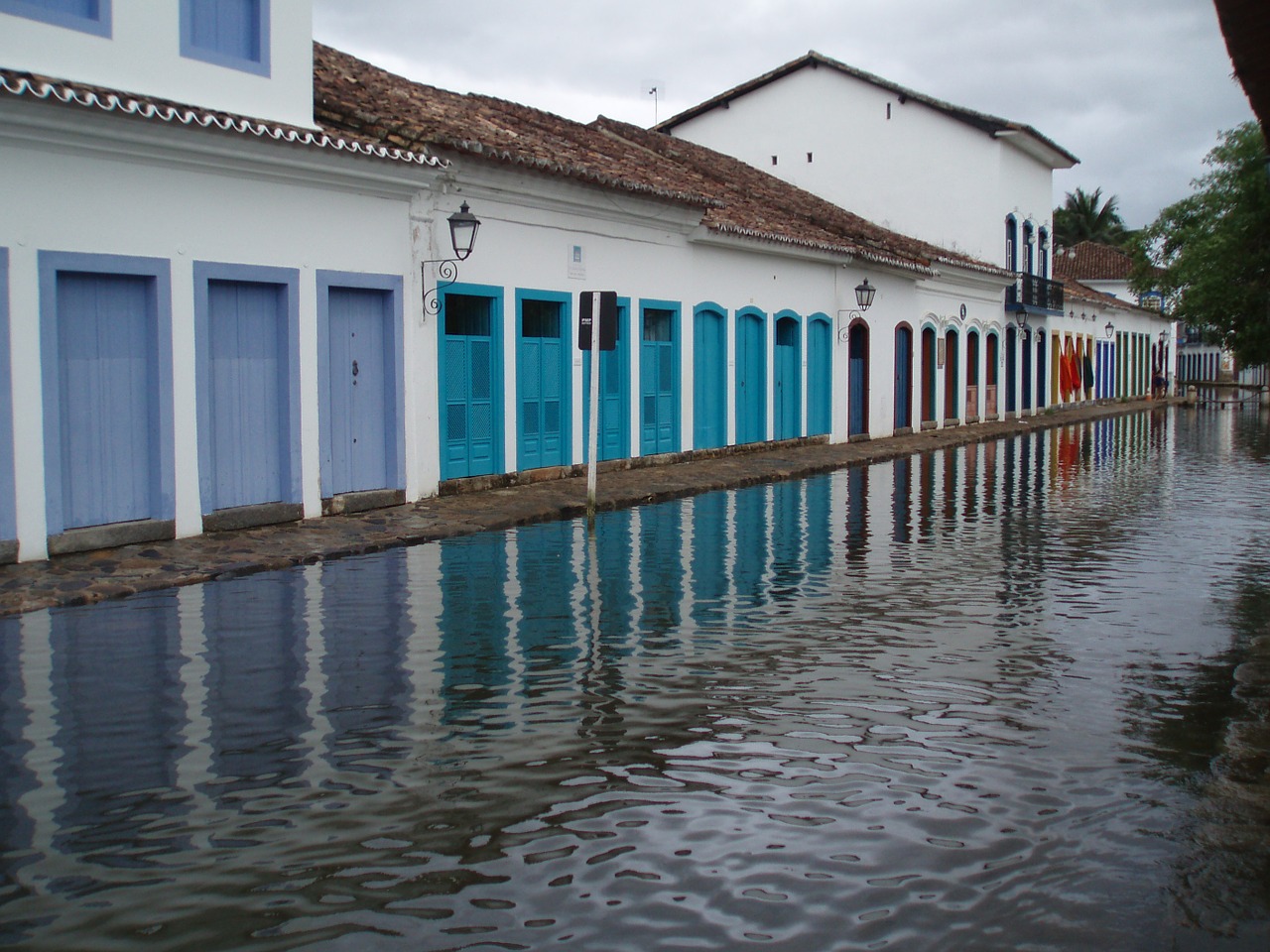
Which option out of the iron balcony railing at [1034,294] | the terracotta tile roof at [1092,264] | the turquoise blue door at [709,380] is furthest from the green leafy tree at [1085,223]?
the turquoise blue door at [709,380]

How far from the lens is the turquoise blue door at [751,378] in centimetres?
2233

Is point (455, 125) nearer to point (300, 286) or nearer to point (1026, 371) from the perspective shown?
point (300, 286)

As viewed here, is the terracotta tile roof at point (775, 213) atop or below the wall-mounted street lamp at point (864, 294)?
atop

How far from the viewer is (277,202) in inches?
499

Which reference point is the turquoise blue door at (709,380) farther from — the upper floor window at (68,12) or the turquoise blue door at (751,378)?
the upper floor window at (68,12)

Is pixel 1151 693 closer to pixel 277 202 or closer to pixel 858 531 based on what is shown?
pixel 858 531

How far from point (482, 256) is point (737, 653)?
9728 mm

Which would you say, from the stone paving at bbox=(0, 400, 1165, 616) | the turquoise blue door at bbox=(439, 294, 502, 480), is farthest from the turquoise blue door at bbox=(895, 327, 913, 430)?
the turquoise blue door at bbox=(439, 294, 502, 480)

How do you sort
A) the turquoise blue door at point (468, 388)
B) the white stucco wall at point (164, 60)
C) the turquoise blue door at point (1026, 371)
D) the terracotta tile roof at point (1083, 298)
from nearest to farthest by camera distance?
the white stucco wall at point (164, 60) → the turquoise blue door at point (468, 388) → the turquoise blue door at point (1026, 371) → the terracotta tile roof at point (1083, 298)

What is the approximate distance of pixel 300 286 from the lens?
12984 millimetres

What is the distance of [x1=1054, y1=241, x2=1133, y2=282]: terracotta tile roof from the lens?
199ft

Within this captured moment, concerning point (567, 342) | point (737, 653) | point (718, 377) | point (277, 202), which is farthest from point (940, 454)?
point (737, 653)

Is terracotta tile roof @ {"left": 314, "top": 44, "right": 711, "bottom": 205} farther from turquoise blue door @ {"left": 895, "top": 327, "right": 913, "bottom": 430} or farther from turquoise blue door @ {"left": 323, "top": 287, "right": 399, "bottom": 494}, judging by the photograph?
turquoise blue door @ {"left": 895, "top": 327, "right": 913, "bottom": 430}

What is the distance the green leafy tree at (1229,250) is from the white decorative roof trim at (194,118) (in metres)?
32.3
